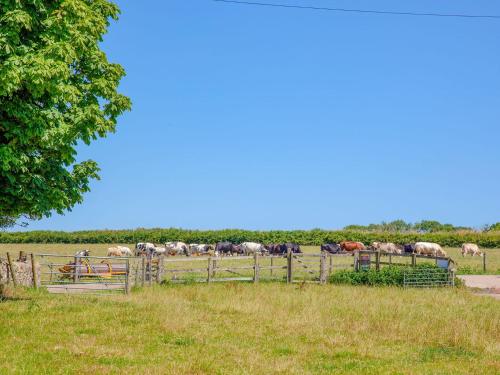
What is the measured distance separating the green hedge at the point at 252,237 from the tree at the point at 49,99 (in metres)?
52.7

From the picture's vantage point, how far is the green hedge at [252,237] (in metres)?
71.5

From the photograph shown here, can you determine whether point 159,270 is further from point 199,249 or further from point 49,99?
point 199,249

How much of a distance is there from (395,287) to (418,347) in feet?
45.2

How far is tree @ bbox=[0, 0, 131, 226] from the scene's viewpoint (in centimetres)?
1568

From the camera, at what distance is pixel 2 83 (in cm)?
1493

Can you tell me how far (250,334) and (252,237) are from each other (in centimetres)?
5814

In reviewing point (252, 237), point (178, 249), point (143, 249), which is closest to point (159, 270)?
point (143, 249)

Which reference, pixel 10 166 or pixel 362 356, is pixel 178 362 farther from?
pixel 10 166

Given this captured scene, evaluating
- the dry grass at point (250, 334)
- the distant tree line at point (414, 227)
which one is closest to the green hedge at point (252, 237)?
the distant tree line at point (414, 227)

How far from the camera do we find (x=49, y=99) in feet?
58.9

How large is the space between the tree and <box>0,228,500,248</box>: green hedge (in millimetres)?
52717

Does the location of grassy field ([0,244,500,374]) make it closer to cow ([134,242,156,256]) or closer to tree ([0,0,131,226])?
tree ([0,0,131,226])

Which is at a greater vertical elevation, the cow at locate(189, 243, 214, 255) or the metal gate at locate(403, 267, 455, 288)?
the cow at locate(189, 243, 214, 255)

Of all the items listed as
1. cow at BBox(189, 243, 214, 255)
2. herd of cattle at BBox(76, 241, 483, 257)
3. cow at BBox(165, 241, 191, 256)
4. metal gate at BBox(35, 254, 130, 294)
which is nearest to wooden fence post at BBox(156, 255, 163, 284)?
metal gate at BBox(35, 254, 130, 294)
